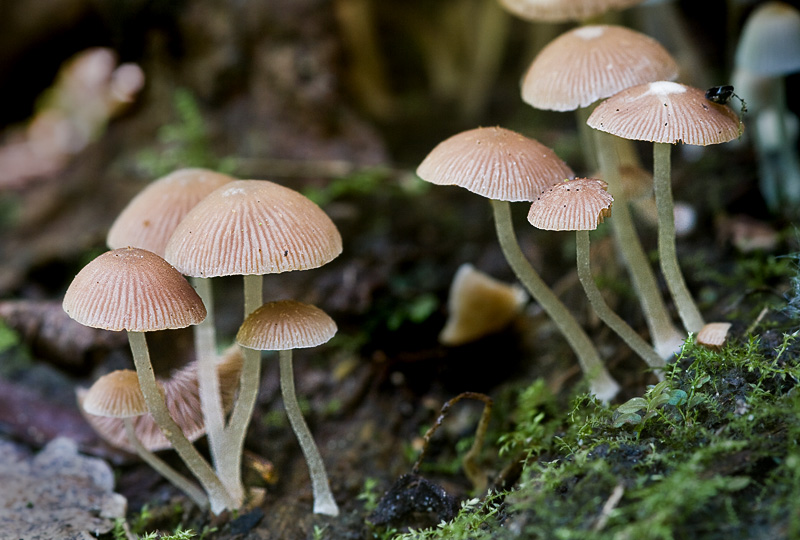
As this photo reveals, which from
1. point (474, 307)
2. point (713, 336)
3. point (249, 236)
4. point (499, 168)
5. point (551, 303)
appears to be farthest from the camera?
point (474, 307)

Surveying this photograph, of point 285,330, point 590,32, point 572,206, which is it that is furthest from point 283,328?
point 590,32

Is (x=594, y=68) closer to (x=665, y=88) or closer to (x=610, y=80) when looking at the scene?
(x=610, y=80)

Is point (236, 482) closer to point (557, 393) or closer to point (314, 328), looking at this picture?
point (314, 328)

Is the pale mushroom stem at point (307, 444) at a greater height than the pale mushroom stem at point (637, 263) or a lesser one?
lesser

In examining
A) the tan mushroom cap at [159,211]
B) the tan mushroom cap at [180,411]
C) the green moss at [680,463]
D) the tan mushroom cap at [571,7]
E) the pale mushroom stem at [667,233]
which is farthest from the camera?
the tan mushroom cap at [571,7]

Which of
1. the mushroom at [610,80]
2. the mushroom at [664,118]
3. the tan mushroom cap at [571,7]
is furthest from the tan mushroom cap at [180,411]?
the tan mushroom cap at [571,7]

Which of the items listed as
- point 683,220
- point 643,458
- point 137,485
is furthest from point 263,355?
point 683,220

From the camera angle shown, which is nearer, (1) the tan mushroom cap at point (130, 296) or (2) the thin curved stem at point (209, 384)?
(1) the tan mushroom cap at point (130, 296)

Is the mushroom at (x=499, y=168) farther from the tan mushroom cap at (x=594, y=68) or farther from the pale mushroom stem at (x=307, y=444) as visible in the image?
the pale mushroom stem at (x=307, y=444)
